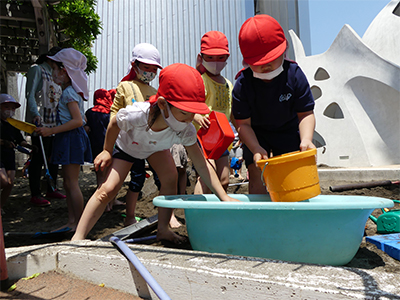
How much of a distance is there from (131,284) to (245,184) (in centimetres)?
387

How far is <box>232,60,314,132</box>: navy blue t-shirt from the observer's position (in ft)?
6.57

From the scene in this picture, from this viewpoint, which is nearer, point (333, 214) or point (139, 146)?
point (333, 214)

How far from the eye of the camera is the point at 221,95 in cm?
265

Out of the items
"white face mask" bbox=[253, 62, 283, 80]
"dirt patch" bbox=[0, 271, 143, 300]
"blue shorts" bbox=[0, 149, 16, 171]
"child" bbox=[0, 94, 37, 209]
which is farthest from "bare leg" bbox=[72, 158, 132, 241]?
"blue shorts" bbox=[0, 149, 16, 171]

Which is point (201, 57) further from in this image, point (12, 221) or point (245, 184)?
point (245, 184)

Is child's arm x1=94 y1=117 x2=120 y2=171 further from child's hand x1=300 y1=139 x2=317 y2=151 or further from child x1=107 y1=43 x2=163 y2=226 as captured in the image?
child's hand x1=300 y1=139 x2=317 y2=151

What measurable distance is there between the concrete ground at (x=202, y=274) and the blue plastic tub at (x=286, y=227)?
0.23 m

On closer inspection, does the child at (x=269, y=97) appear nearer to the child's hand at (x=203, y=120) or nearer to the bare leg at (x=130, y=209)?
A: the child's hand at (x=203, y=120)

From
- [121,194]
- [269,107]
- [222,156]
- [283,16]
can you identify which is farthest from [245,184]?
[283,16]

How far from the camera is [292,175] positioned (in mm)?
1656

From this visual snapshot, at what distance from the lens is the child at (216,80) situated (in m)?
2.52

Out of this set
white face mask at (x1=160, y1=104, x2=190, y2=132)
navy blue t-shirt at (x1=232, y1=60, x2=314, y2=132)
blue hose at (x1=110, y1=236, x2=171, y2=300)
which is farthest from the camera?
navy blue t-shirt at (x1=232, y1=60, x2=314, y2=132)

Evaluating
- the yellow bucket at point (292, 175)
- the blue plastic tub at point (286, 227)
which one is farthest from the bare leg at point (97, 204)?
the yellow bucket at point (292, 175)

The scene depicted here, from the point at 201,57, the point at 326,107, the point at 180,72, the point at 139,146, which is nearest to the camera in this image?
the point at 180,72
